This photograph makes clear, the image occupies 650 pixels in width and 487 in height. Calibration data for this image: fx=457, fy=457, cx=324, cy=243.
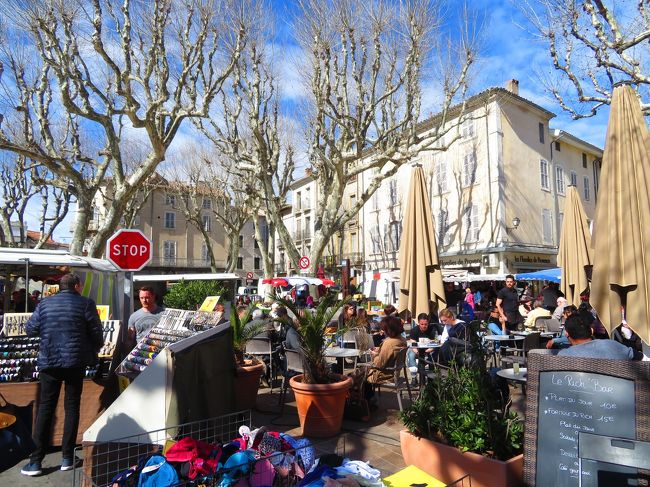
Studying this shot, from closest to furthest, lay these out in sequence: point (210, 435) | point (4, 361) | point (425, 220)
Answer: point (210, 435) → point (4, 361) → point (425, 220)

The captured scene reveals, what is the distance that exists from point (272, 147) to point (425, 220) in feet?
43.2

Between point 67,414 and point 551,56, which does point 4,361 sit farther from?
point 551,56

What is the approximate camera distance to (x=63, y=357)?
13.1 ft

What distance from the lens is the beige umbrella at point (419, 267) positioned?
20.9ft

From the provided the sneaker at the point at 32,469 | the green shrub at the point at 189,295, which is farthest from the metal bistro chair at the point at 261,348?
the green shrub at the point at 189,295

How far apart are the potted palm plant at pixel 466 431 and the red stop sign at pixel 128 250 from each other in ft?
14.3

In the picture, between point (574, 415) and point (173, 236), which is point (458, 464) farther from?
point (173, 236)

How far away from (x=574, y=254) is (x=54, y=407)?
9941mm

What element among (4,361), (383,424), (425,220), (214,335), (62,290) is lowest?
(383,424)

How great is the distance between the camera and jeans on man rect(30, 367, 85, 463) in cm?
402

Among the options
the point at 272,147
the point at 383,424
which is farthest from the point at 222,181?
the point at 383,424

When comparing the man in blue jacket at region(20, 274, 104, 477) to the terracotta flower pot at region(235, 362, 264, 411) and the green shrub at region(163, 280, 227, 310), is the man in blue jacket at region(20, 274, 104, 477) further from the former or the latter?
the green shrub at region(163, 280, 227, 310)

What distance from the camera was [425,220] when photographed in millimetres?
6742

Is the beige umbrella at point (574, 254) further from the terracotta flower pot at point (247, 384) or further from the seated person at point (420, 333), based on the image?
the terracotta flower pot at point (247, 384)
